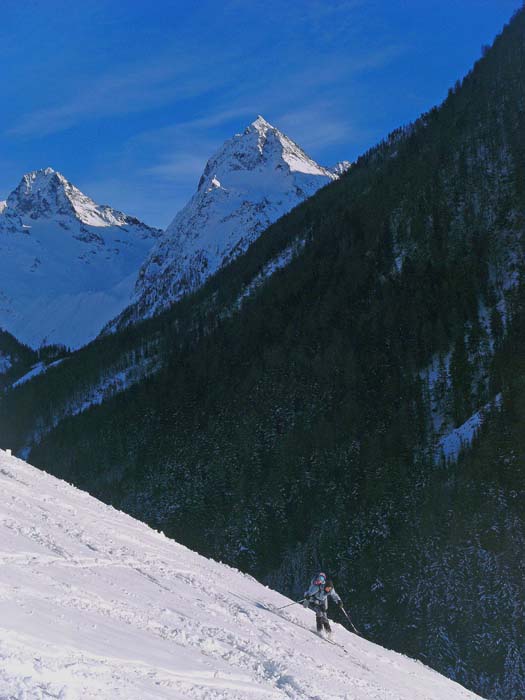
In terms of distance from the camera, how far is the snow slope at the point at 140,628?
459 inches

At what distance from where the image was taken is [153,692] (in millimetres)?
11664

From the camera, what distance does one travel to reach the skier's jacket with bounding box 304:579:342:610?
24359 millimetres

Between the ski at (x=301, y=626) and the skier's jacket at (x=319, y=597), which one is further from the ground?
the skier's jacket at (x=319, y=597)

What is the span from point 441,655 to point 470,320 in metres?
65.4

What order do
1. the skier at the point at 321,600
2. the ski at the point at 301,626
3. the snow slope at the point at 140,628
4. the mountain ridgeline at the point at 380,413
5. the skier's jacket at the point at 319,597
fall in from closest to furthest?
the snow slope at the point at 140,628 → the ski at the point at 301,626 → the skier at the point at 321,600 → the skier's jacket at the point at 319,597 → the mountain ridgeline at the point at 380,413

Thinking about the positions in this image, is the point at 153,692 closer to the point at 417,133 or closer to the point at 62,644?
the point at 62,644

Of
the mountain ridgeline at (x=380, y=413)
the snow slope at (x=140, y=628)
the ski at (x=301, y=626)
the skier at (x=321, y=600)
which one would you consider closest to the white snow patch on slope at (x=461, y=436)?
the mountain ridgeline at (x=380, y=413)

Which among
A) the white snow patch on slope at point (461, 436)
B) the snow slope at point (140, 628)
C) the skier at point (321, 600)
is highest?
the white snow patch on slope at point (461, 436)

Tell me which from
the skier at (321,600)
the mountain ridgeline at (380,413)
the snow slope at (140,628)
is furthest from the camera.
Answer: the mountain ridgeline at (380,413)

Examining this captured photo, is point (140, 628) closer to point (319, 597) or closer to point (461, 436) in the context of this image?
point (319, 597)

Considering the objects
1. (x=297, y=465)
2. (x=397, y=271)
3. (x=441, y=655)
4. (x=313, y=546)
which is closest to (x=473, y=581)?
(x=441, y=655)

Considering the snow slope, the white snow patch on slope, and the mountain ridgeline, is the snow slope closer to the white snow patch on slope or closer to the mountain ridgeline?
the mountain ridgeline

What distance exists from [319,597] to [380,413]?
8742cm

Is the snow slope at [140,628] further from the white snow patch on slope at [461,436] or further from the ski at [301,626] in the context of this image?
the white snow patch on slope at [461,436]
